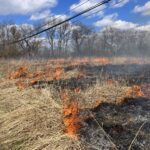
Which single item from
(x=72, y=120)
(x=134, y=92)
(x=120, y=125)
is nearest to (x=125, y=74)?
(x=134, y=92)

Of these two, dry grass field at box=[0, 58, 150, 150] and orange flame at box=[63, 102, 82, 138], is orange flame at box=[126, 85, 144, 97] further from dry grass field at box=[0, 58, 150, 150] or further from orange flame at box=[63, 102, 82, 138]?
orange flame at box=[63, 102, 82, 138]

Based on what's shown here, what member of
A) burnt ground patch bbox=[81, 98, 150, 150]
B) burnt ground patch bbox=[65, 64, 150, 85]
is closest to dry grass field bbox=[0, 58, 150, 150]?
burnt ground patch bbox=[81, 98, 150, 150]

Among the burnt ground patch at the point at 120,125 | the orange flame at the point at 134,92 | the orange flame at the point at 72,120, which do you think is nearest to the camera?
the burnt ground patch at the point at 120,125

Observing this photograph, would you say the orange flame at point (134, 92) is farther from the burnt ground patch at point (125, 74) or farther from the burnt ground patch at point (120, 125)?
the burnt ground patch at point (125, 74)

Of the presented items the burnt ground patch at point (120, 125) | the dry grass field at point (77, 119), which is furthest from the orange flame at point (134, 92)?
the burnt ground patch at point (120, 125)

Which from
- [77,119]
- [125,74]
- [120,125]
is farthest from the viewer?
[125,74]

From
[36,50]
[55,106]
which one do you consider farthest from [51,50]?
[55,106]

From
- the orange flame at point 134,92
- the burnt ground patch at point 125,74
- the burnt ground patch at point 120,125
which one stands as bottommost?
the burnt ground patch at point 125,74

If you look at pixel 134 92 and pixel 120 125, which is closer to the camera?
pixel 120 125

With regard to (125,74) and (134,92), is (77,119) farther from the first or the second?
(125,74)

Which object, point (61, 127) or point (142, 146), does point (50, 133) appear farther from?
point (142, 146)

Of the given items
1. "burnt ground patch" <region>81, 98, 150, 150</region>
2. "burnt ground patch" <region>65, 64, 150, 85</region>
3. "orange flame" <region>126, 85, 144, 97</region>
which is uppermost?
"orange flame" <region>126, 85, 144, 97</region>

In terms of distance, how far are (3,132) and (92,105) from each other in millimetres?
2280

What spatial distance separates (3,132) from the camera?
8.05m
